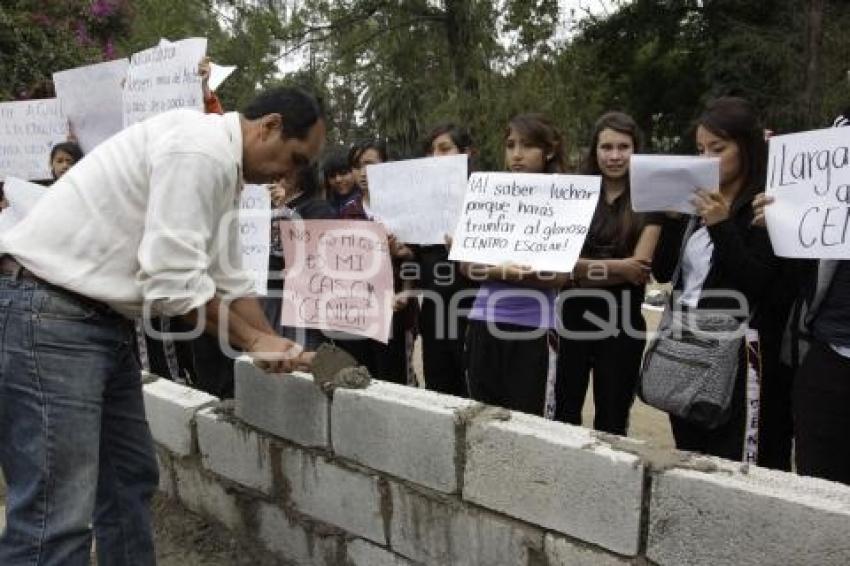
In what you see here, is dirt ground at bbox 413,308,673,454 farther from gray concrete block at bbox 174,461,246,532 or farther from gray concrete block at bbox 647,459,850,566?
gray concrete block at bbox 647,459,850,566

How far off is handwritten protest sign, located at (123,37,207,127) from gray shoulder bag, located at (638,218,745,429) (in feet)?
8.16

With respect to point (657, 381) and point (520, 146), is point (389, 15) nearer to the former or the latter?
point (520, 146)

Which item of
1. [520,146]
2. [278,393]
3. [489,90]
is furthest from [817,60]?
[278,393]

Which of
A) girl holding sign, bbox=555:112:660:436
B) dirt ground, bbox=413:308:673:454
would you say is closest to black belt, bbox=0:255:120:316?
girl holding sign, bbox=555:112:660:436

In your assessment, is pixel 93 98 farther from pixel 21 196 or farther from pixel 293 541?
pixel 293 541

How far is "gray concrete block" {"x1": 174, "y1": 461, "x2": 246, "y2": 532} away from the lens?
3355 millimetres

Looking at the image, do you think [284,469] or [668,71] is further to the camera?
[668,71]

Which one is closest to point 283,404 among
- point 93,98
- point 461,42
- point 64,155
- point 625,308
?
point 625,308

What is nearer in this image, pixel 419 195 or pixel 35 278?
pixel 35 278

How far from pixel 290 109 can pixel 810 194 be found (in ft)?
5.21

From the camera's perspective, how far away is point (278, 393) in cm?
307

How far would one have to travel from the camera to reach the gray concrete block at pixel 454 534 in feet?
7.80

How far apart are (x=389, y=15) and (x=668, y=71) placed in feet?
33.5

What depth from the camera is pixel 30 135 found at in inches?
188
